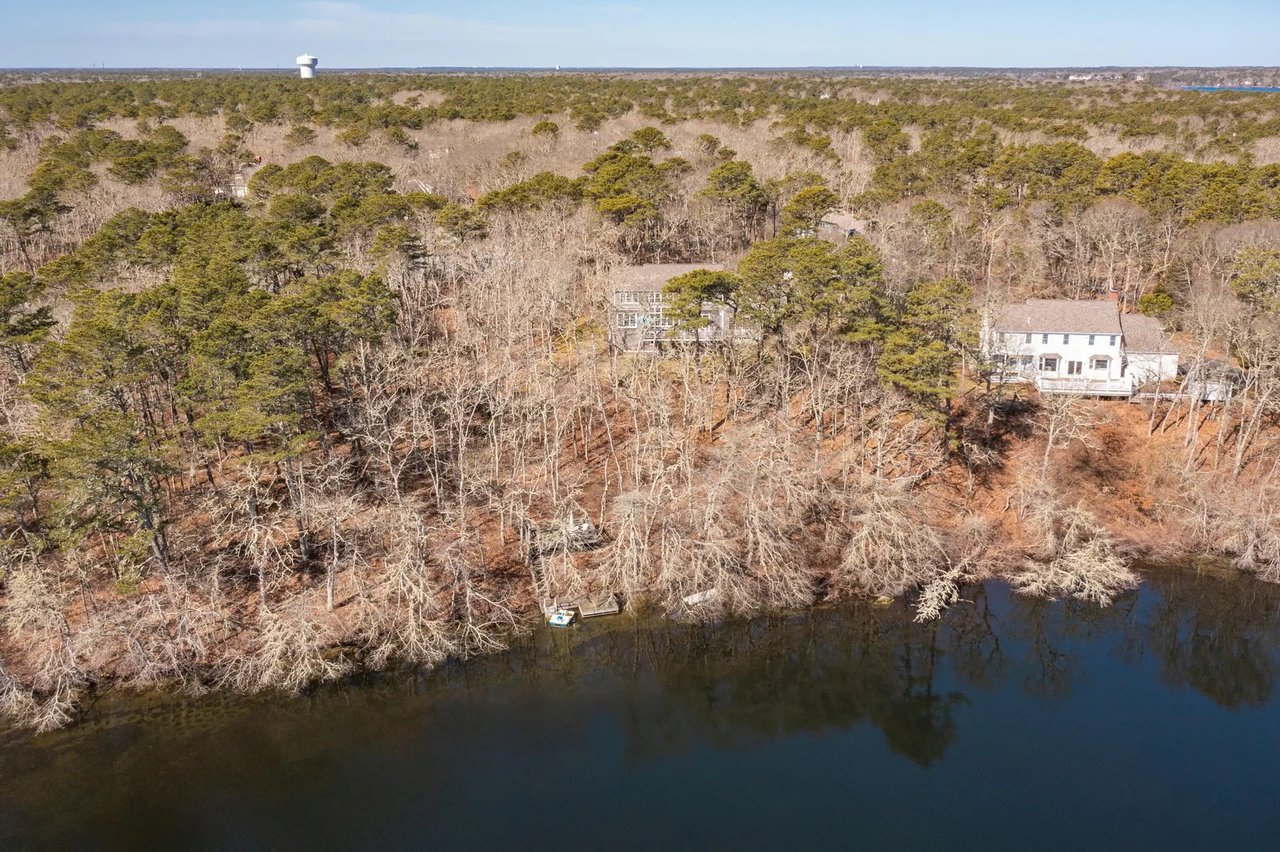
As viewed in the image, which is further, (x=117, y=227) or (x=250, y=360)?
A: (x=117, y=227)

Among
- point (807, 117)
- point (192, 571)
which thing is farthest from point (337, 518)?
point (807, 117)

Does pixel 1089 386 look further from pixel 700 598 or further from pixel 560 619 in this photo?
pixel 560 619

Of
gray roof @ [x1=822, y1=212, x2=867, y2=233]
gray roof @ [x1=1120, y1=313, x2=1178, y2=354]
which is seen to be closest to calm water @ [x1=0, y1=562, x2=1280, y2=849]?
gray roof @ [x1=1120, y1=313, x2=1178, y2=354]

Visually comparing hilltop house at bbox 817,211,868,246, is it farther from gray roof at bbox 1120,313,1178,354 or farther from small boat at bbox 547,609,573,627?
small boat at bbox 547,609,573,627

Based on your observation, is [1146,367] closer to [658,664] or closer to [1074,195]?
[1074,195]

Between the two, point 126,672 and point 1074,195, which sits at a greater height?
point 1074,195

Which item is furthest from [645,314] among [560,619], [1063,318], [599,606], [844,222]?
[1063,318]

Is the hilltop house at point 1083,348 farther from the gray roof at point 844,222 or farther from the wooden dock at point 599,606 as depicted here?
the wooden dock at point 599,606

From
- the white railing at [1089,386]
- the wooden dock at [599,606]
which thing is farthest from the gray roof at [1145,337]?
the wooden dock at [599,606]
